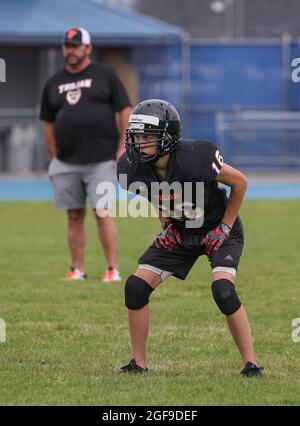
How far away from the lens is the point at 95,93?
26.9ft

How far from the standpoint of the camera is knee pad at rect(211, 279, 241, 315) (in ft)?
16.3

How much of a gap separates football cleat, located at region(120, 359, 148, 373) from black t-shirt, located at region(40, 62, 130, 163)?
330 centimetres

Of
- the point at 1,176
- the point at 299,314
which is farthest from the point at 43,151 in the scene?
the point at 299,314

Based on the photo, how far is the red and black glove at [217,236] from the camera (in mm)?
5094

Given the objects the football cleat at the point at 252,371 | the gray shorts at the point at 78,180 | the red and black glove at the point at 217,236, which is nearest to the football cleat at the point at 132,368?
the football cleat at the point at 252,371

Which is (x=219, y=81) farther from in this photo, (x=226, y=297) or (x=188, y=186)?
(x=226, y=297)

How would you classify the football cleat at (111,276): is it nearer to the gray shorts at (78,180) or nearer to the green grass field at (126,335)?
the green grass field at (126,335)

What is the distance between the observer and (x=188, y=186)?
16.8 ft

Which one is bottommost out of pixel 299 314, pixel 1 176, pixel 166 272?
pixel 1 176

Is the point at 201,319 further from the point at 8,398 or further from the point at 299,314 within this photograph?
the point at 8,398

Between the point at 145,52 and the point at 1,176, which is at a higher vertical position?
the point at 145,52

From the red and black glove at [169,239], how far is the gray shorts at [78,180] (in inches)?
115

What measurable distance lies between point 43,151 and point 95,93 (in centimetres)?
1164

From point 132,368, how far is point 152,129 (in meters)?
1.23
